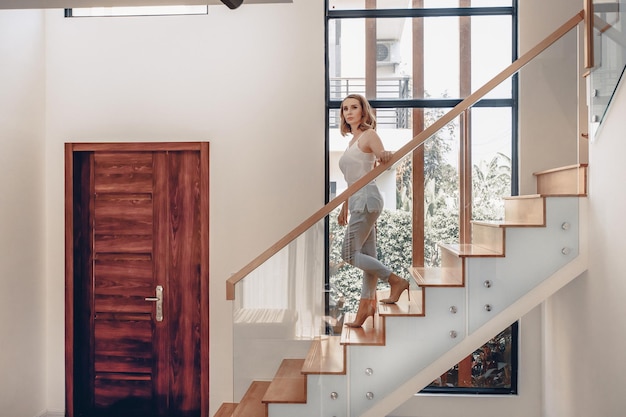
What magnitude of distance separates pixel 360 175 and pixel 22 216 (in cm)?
259

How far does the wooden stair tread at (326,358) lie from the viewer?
3047 millimetres

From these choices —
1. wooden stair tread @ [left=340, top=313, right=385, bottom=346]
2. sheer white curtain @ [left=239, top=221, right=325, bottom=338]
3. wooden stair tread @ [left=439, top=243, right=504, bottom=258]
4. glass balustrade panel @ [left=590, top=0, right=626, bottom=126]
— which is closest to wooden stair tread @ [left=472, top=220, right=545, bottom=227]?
wooden stair tread @ [left=439, top=243, right=504, bottom=258]

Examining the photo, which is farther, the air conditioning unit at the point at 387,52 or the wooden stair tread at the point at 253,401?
the air conditioning unit at the point at 387,52

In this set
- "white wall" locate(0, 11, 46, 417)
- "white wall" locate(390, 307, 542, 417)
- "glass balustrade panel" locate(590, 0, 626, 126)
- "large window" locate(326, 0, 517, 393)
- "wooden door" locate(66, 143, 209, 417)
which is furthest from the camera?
"wooden door" locate(66, 143, 209, 417)

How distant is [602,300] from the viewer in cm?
287

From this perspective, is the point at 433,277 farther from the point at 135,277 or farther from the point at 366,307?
the point at 135,277

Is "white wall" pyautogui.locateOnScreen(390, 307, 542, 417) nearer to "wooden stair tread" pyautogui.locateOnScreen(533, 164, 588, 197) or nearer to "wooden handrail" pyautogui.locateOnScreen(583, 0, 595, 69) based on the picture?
"wooden stair tread" pyautogui.locateOnScreen(533, 164, 588, 197)

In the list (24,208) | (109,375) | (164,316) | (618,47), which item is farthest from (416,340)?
(24,208)

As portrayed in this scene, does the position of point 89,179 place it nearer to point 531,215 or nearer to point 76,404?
point 76,404

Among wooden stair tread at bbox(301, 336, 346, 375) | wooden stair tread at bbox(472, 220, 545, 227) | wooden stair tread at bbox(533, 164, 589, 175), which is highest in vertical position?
wooden stair tread at bbox(533, 164, 589, 175)

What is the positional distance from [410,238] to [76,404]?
10.3 ft

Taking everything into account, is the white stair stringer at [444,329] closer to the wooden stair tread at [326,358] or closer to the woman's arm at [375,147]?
the wooden stair tread at [326,358]

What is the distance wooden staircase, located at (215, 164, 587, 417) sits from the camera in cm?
302

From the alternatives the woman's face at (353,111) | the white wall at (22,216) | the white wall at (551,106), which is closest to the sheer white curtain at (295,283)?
the woman's face at (353,111)
